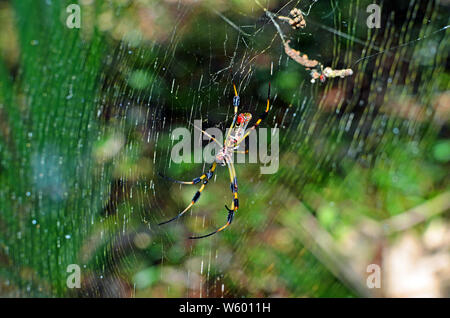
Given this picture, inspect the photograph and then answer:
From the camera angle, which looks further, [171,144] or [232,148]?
[171,144]

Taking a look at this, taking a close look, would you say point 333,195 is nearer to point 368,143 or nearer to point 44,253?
point 368,143

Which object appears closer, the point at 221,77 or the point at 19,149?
the point at 221,77

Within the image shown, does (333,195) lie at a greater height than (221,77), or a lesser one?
lesser

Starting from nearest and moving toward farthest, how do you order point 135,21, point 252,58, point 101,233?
point 252,58, point 135,21, point 101,233

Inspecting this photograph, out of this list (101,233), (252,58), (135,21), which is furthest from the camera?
(101,233)

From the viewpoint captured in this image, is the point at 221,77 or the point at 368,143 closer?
the point at 221,77

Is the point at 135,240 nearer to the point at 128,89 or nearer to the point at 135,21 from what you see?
the point at 128,89

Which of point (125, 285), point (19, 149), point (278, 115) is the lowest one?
point (125, 285)

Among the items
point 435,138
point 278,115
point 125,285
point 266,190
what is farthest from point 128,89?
point 435,138

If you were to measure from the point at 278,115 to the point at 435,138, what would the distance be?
2.03 ft

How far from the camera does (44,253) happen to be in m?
1.16

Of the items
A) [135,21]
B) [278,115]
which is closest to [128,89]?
[135,21]

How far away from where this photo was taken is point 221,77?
958 mm

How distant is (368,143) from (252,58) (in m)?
0.63
